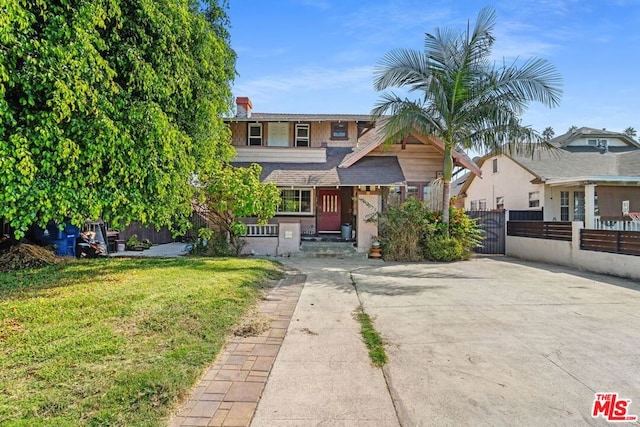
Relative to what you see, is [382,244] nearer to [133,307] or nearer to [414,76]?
[414,76]

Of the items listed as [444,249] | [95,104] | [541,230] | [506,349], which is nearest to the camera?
[506,349]

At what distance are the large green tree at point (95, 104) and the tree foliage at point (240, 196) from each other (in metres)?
3.81

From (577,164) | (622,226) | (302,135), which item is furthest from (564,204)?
(302,135)

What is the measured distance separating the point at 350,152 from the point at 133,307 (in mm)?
13688

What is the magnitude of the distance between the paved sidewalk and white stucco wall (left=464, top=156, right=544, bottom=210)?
16925 millimetres

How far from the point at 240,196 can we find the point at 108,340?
8668mm

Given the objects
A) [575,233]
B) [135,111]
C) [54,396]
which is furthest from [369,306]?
[575,233]

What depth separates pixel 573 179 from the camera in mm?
14195

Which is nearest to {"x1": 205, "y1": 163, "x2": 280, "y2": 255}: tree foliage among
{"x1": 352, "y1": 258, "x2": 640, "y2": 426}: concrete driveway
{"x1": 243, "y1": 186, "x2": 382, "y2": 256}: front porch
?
{"x1": 243, "y1": 186, "x2": 382, "y2": 256}: front porch

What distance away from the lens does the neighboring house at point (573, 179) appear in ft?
51.6

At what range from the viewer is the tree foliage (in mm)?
12828

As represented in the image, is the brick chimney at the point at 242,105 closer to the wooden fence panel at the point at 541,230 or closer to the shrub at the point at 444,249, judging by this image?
the shrub at the point at 444,249

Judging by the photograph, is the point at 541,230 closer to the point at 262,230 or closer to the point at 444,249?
the point at 444,249

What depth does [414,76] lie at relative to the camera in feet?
45.0
